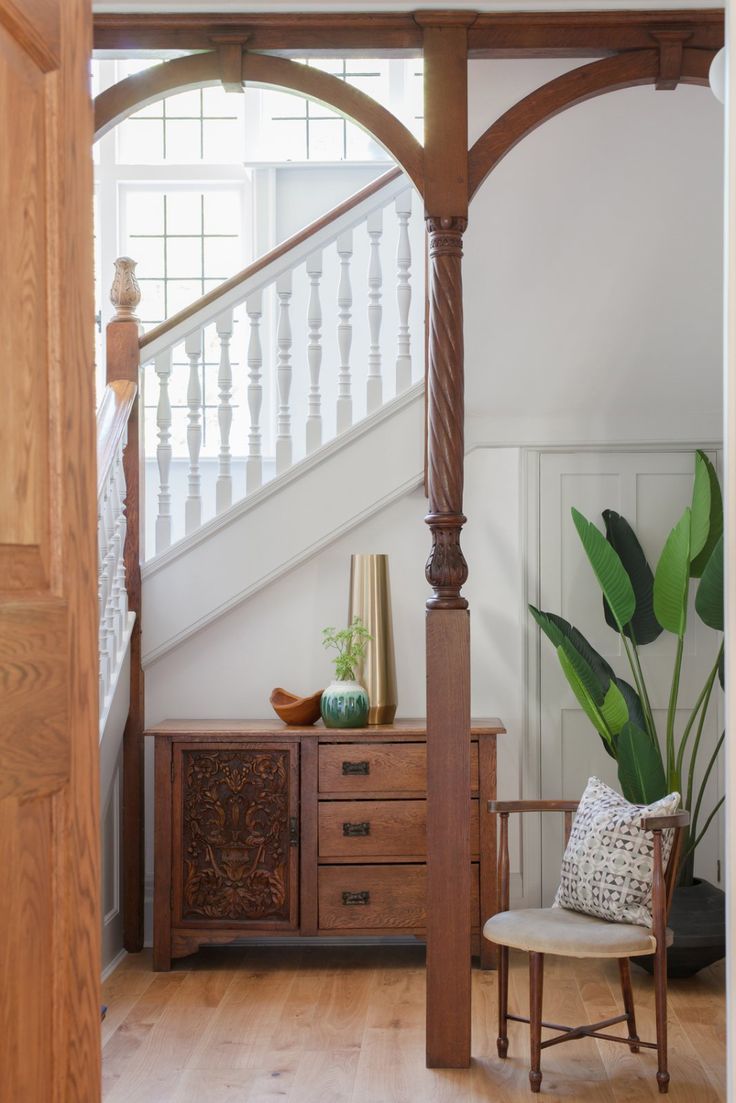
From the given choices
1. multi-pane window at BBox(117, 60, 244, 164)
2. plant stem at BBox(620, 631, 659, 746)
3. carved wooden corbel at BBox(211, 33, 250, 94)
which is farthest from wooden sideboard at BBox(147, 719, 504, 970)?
multi-pane window at BBox(117, 60, 244, 164)

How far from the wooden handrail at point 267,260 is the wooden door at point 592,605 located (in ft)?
4.23

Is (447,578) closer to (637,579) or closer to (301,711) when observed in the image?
(301,711)

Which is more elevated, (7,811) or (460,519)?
(460,519)

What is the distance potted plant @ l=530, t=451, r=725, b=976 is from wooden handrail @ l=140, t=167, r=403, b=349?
1.54 m

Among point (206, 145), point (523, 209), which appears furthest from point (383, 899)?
point (206, 145)

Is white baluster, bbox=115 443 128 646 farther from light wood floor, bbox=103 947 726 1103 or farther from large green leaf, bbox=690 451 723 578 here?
large green leaf, bbox=690 451 723 578

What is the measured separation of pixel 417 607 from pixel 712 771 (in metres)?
1.34

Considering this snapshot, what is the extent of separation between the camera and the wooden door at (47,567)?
1.40m

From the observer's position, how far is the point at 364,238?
5.76 m

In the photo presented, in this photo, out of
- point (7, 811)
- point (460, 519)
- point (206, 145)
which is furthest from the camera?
point (206, 145)

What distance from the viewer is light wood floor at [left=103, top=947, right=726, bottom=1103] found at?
3305mm

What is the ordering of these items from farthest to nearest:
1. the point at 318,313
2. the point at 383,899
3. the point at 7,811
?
the point at 318,313, the point at 383,899, the point at 7,811

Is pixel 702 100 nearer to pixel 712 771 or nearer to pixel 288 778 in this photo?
pixel 712 771

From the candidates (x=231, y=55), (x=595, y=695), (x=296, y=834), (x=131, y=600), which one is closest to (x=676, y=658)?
(x=595, y=695)
